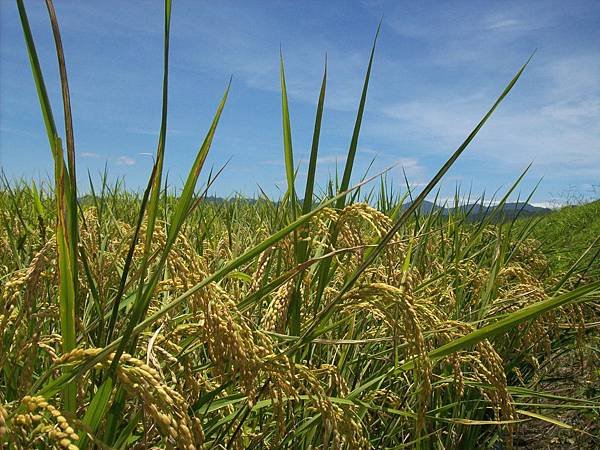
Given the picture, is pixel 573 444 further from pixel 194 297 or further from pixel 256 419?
pixel 194 297

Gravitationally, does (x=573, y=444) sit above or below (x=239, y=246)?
below

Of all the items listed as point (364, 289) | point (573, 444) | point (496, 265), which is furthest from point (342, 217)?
point (573, 444)

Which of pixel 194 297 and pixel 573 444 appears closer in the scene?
pixel 194 297

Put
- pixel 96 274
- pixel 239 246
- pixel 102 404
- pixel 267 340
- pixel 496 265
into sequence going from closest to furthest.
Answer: pixel 102 404 < pixel 267 340 < pixel 96 274 < pixel 496 265 < pixel 239 246

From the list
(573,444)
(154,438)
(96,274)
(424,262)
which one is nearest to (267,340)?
(154,438)

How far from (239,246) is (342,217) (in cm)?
167

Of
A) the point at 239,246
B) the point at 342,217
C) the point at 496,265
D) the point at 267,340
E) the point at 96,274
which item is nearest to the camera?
the point at 267,340

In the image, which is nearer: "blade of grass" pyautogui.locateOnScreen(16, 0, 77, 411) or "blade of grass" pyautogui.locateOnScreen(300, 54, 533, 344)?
"blade of grass" pyautogui.locateOnScreen(16, 0, 77, 411)

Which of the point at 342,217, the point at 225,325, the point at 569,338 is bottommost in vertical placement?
the point at 569,338

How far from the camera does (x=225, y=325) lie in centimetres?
94

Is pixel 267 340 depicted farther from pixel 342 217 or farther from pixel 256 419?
pixel 256 419

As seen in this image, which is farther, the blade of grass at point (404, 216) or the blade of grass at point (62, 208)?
the blade of grass at point (404, 216)

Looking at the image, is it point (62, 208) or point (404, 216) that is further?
point (404, 216)

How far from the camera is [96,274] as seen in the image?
1.46 m
